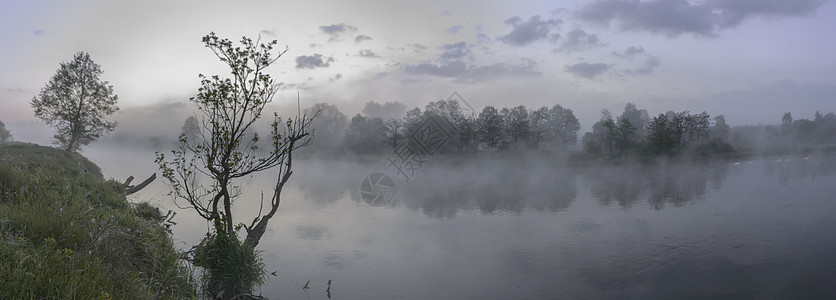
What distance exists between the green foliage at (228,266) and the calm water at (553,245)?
1512mm

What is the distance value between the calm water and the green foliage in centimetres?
151

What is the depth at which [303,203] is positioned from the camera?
106 feet

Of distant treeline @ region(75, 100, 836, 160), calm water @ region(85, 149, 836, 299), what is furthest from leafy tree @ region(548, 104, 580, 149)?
calm water @ region(85, 149, 836, 299)

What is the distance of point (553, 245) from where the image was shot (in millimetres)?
18797

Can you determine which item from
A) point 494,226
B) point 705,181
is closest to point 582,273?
point 494,226

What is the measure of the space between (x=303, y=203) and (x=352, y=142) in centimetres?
5917

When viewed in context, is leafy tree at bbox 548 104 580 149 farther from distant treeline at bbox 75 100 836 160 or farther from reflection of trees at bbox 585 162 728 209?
reflection of trees at bbox 585 162 728 209

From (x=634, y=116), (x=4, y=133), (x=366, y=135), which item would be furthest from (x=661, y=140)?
(x=4, y=133)

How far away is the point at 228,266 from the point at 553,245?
13.1m

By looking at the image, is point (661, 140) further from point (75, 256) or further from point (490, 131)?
point (75, 256)

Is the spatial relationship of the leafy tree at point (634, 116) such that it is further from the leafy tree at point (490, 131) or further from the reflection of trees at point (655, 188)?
the reflection of trees at point (655, 188)

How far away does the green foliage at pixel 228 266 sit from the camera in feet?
37.2

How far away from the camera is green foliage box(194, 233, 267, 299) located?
447 inches

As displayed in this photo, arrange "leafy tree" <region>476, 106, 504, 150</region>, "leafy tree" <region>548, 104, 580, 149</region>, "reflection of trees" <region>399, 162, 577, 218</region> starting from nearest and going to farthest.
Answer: "reflection of trees" <region>399, 162, 577, 218</region> < "leafy tree" <region>476, 106, 504, 150</region> < "leafy tree" <region>548, 104, 580, 149</region>
